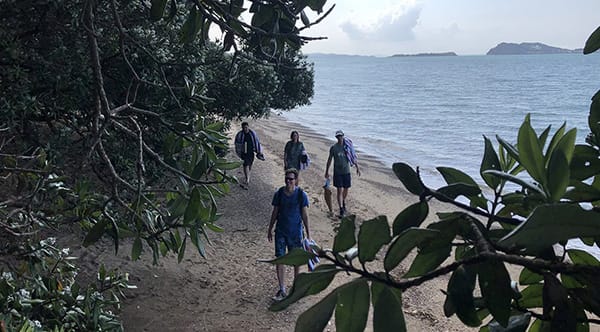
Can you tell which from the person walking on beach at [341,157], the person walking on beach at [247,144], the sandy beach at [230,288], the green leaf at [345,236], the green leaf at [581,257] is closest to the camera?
the green leaf at [345,236]

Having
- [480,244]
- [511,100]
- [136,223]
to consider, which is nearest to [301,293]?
[480,244]

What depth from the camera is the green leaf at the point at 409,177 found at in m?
0.93

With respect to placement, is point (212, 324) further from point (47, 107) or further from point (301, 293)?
point (301, 293)

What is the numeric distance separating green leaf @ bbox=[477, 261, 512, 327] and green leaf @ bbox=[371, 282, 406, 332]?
0.49ft

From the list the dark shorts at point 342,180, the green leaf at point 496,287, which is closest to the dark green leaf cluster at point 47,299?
the green leaf at point 496,287

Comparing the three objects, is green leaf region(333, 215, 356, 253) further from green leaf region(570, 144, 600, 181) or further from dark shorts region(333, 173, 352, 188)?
dark shorts region(333, 173, 352, 188)

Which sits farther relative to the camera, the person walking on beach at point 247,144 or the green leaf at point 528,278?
the person walking on beach at point 247,144

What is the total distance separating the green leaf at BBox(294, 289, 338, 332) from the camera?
79 cm

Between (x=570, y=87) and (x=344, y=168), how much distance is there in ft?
217

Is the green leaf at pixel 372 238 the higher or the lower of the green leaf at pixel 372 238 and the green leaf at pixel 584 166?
the lower

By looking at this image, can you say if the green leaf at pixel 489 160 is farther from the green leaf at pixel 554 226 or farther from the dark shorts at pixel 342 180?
the dark shorts at pixel 342 180

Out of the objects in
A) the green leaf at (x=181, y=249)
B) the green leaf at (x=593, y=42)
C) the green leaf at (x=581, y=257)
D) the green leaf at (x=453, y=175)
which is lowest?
the green leaf at (x=181, y=249)

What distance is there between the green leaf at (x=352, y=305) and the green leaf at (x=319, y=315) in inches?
0.6

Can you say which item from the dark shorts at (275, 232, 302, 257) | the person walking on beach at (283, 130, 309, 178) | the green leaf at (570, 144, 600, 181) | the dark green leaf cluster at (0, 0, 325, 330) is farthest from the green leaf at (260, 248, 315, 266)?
the person walking on beach at (283, 130, 309, 178)
